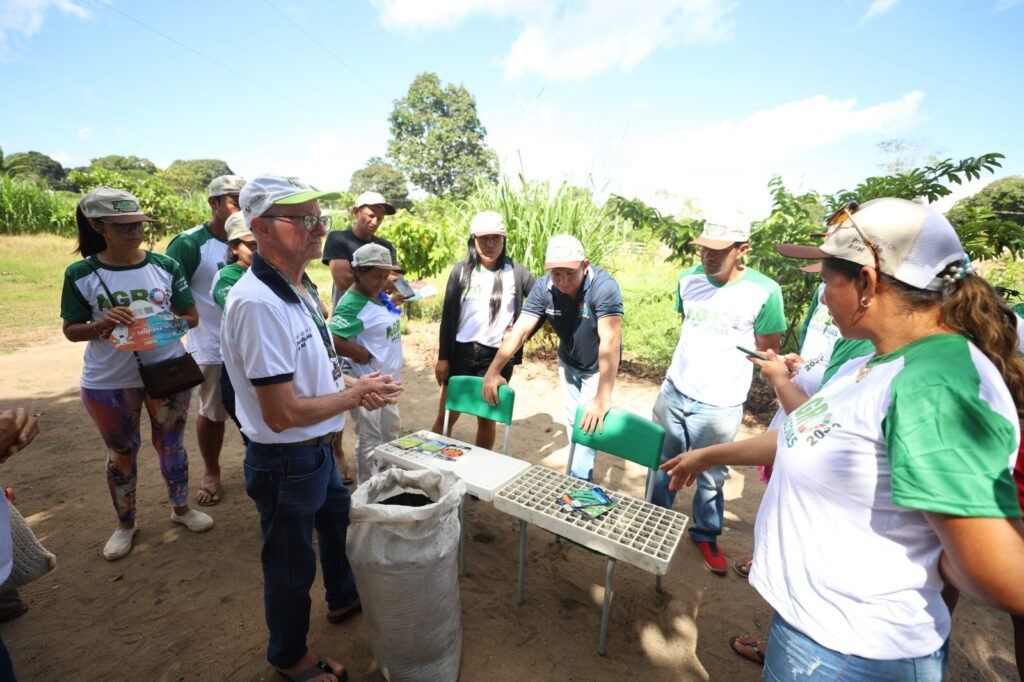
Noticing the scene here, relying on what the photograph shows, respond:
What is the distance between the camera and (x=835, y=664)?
1.24 m

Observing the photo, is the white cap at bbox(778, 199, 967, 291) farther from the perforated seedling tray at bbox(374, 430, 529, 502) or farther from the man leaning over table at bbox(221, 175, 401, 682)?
the perforated seedling tray at bbox(374, 430, 529, 502)

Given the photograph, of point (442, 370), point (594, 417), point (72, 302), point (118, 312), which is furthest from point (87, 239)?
point (594, 417)

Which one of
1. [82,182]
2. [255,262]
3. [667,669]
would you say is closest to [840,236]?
[255,262]

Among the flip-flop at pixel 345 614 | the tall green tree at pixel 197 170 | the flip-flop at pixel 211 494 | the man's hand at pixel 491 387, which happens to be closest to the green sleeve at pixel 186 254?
the flip-flop at pixel 211 494

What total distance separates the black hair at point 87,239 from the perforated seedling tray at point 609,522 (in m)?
2.74

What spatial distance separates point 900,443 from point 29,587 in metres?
4.35

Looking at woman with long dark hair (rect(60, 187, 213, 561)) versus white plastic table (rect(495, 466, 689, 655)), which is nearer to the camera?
white plastic table (rect(495, 466, 689, 655))

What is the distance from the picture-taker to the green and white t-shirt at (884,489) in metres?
0.97

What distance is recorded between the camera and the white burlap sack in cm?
196

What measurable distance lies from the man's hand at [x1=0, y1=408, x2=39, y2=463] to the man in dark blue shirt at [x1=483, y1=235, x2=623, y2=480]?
223cm

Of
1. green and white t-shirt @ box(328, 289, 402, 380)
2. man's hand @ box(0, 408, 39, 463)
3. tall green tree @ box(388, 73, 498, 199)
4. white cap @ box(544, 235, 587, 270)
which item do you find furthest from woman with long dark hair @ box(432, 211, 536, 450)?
tall green tree @ box(388, 73, 498, 199)

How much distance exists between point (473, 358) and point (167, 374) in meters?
2.05

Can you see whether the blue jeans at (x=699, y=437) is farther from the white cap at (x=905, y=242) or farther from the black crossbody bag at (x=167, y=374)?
the black crossbody bag at (x=167, y=374)

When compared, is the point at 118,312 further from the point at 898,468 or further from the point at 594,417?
the point at 898,468
